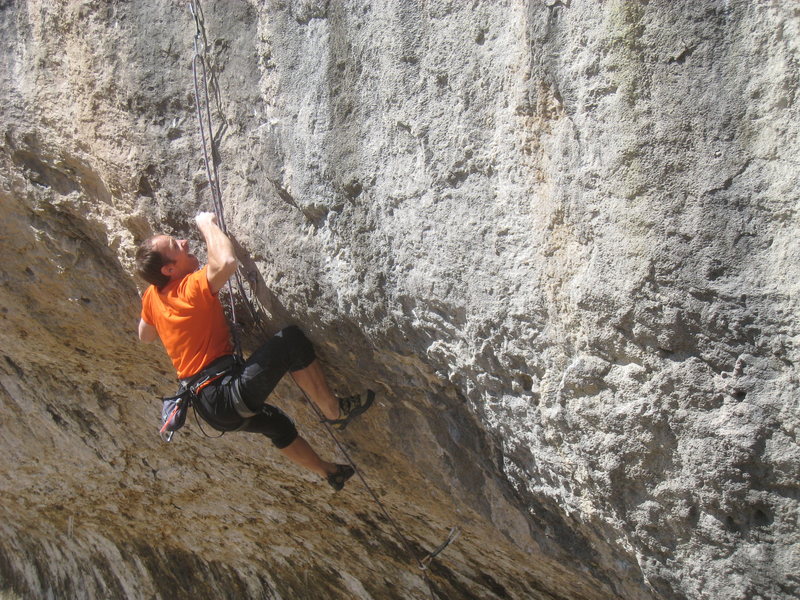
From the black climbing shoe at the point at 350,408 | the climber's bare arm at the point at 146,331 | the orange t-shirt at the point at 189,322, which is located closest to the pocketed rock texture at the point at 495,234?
the black climbing shoe at the point at 350,408

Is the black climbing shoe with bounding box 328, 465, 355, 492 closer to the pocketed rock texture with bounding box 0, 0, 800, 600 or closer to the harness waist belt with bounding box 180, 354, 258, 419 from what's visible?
the pocketed rock texture with bounding box 0, 0, 800, 600

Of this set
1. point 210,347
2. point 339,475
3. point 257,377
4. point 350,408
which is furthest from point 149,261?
point 339,475

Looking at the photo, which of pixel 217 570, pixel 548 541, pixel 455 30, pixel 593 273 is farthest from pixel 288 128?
pixel 217 570

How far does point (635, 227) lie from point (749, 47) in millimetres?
381

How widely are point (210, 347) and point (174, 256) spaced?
11.9 inches

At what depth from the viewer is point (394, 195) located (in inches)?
82.2

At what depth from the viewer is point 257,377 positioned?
8.20 ft

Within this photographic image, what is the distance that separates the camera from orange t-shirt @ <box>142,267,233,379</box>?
2479 millimetres

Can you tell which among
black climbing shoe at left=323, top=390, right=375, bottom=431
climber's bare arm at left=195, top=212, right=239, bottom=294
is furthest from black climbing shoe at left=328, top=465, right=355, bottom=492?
climber's bare arm at left=195, top=212, right=239, bottom=294

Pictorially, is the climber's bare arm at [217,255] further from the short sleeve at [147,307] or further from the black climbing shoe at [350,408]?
the black climbing shoe at [350,408]

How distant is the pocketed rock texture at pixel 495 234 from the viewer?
5.18 feet

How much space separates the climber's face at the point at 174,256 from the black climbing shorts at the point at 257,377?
33 cm

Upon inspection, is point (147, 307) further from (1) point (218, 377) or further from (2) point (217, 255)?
(2) point (217, 255)

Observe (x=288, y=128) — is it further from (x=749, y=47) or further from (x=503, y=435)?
(x=749, y=47)
